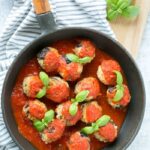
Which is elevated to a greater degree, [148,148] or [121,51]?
[121,51]

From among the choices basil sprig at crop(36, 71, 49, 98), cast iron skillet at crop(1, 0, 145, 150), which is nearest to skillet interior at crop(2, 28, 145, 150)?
cast iron skillet at crop(1, 0, 145, 150)

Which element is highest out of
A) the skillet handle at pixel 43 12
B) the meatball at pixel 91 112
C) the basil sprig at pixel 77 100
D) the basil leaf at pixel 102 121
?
the skillet handle at pixel 43 12

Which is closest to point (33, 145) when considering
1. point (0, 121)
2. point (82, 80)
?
point (0, 121)

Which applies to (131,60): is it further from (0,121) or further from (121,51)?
(0,121)

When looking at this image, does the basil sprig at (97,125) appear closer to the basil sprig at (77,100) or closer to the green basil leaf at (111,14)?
the basil sprig at (77,100)

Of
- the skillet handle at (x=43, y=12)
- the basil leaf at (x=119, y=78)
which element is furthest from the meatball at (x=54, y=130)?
the skillet handle at (x=43, y=12)

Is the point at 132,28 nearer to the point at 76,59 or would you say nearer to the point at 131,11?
the point at 131,11
